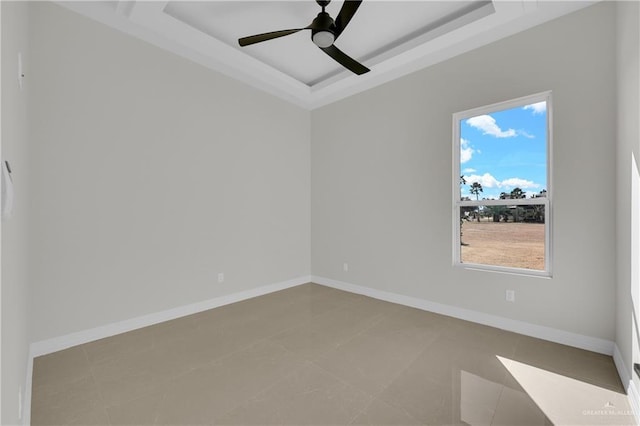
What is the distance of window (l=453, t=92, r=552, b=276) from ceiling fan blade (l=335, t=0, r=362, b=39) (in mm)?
1868

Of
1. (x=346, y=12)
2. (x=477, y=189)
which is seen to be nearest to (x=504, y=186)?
(x=477, y=189)

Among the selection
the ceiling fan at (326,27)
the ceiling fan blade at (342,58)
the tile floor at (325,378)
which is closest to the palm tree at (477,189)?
the tile floor at (325,378)

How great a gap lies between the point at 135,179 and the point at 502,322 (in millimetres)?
4214

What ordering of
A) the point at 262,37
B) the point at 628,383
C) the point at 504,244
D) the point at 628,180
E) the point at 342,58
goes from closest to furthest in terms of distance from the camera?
the point at 628,383 → the point at 628,180 → the point at 262,37 → the point at 342,58 → the point at 504,244

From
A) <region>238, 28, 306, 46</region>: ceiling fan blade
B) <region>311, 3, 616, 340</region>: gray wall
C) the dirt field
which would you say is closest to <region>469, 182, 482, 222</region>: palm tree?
the dirt field

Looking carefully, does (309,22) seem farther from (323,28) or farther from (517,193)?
(517,193)

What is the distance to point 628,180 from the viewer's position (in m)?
2.03

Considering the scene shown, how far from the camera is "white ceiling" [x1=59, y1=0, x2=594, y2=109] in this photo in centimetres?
267

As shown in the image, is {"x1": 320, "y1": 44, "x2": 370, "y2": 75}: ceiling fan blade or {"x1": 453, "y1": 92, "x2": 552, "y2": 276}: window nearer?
{"x1": 320, "y1": 44, "x2": 370, "y2": 75}: ceiling fan blade

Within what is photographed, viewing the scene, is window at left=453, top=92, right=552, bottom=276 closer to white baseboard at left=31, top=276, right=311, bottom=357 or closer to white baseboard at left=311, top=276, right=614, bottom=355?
white baseboard at left=311, top=276, right=614, bottom=355

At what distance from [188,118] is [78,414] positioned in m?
2.94

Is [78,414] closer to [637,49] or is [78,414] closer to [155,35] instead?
[155,35]

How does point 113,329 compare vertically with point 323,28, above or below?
below

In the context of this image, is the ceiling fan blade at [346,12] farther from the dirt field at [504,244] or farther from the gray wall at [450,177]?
the dirt field at [504,244]
